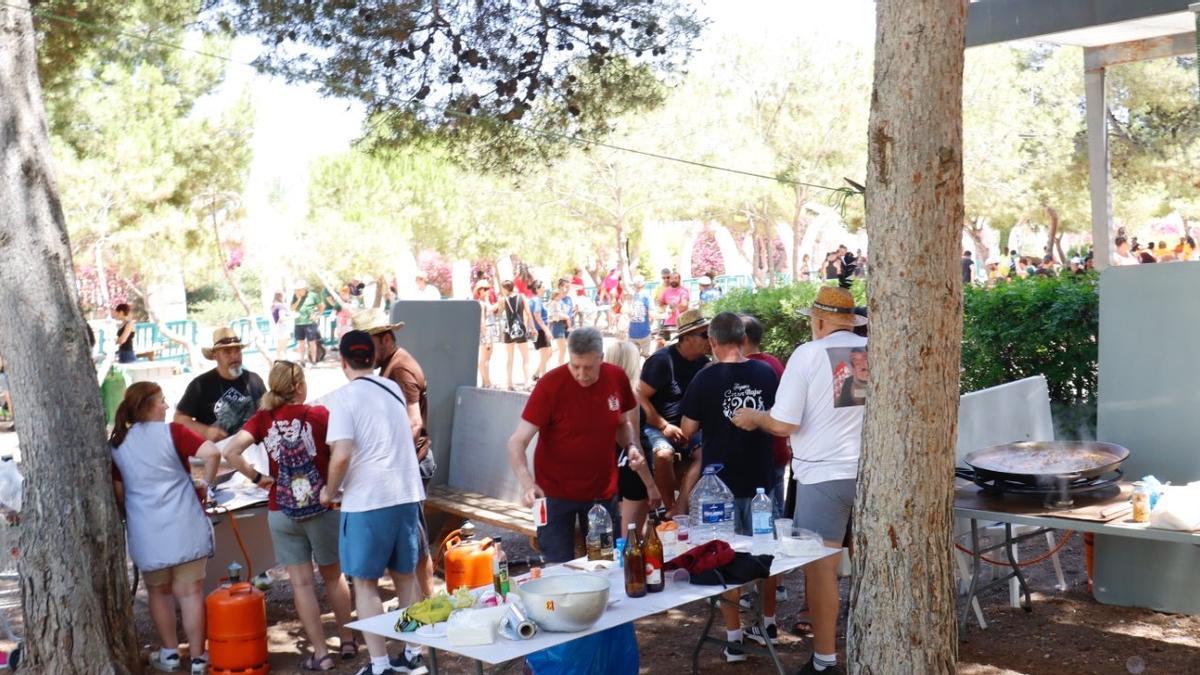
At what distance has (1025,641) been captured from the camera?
5984 mm

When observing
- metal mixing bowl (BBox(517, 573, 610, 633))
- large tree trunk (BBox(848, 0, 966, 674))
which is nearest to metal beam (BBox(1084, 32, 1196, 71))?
large tree trunk (BBox(848, 0, 966, 674))

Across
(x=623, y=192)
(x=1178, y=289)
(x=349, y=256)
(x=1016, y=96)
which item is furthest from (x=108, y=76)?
(x=1016, y=96)

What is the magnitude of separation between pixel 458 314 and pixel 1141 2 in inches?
226

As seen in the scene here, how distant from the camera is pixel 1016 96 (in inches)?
1181

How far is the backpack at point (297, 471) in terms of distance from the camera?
5.74 metres

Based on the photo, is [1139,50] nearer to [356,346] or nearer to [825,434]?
[825,434]

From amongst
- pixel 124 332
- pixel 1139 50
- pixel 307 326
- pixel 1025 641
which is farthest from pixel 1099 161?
pixel 307 326

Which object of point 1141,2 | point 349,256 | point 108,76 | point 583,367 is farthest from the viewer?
point 349,256

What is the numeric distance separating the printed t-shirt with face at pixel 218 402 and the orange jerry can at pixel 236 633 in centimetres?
141

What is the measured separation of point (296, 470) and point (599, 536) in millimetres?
1555

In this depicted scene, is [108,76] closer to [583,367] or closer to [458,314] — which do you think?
[458,314]

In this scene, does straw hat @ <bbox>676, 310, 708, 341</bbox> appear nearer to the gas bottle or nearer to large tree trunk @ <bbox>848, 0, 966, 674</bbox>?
the gas bottle

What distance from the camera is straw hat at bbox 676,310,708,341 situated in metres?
6.80

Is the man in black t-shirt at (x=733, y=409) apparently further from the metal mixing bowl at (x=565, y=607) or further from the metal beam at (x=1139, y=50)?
the metal beam at (x=1139, y=50)
